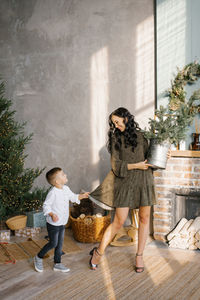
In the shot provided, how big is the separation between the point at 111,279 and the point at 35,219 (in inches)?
70.2

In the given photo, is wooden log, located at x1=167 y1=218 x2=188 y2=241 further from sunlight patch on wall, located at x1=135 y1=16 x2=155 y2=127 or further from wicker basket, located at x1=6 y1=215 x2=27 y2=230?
wicker basket, located at x1=6 y1=215 x2=27 y2=230

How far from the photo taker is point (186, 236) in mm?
3502

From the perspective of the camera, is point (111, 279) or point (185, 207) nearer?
point (111, 279)

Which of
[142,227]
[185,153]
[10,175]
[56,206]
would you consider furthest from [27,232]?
[185,153]

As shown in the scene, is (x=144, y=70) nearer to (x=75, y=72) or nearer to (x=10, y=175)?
(x=75, y=72)

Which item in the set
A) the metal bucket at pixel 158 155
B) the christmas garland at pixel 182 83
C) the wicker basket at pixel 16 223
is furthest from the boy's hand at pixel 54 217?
the christmas garland at pixel 182 83

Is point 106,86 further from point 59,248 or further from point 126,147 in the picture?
point 59,248

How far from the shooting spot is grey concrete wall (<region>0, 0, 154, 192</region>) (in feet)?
13.5

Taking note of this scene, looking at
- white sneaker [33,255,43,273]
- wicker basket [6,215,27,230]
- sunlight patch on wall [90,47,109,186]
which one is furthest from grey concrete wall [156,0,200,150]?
wicker basket [6,215,27,230]

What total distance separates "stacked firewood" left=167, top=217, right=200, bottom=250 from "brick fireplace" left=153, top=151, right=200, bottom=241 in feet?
0.42

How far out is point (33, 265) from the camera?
10.3 feet

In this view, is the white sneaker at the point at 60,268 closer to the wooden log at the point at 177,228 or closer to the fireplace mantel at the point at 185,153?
the wooden log at the point at 177,228

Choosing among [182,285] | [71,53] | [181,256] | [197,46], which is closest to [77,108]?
[71,53]

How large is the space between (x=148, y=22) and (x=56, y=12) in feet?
4.70
